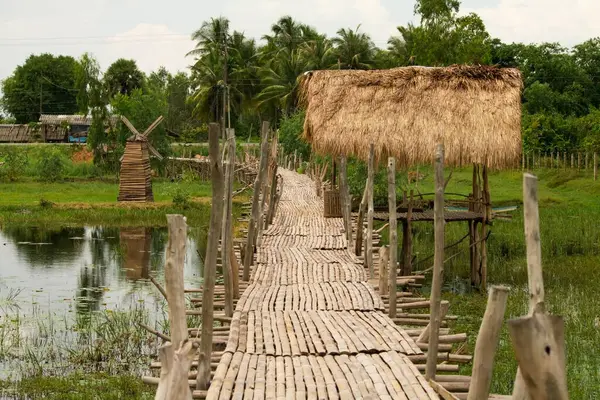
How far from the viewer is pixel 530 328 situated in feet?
9.91

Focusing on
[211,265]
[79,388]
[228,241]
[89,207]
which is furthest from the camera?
[89,207]

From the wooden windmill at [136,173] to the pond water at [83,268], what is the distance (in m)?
4.45

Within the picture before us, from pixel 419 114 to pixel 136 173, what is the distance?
48.3ft

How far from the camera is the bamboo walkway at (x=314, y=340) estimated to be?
606 cm

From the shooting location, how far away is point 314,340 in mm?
7301

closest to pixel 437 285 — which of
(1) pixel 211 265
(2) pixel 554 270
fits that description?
(1) pixel 211 265

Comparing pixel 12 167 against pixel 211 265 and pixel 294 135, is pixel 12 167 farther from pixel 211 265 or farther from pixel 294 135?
pixel 211 265

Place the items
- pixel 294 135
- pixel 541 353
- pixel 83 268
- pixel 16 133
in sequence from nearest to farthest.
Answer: pixel 541 353 < pixel 83 268 < pixel 294 135 < pixel 16 133

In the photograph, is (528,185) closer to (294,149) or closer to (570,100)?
(294,149)

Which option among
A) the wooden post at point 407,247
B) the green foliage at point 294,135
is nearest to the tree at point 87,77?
the green foliage at point 294,135

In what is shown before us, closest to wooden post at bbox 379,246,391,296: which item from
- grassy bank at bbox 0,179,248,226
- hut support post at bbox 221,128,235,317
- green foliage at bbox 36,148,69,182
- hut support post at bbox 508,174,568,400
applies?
hut support post at bbox 221,128,235,317

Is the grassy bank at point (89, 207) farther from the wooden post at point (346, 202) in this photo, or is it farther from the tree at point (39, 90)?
the tree at point (39, 90)

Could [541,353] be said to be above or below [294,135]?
below

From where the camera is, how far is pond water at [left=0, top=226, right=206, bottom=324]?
13719mm
